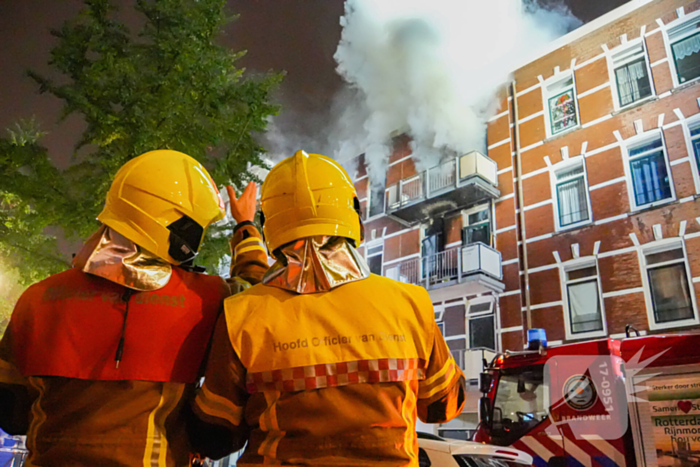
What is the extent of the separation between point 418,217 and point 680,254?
549 cm

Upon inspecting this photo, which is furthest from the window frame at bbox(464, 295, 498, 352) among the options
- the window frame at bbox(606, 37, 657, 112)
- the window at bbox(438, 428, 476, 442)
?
the window frame at bbox(606, 37, 657, 112)

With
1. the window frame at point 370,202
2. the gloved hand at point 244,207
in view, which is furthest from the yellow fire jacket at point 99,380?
the window frame at point 370,202

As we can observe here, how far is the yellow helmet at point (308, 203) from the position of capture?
5.78ft

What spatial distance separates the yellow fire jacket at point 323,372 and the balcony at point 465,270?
800 centimetres

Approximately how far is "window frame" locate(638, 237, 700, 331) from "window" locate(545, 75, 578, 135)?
295 centimetres

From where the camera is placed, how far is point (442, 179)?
10844 mm

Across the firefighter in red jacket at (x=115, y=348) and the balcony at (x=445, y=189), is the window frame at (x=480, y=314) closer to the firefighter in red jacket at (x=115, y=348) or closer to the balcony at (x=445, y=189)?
A: the balcony at (x=445, y=189)

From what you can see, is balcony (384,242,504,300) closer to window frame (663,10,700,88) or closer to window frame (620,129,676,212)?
window frame (620,129,676,212)

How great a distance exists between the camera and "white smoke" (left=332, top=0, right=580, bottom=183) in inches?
395

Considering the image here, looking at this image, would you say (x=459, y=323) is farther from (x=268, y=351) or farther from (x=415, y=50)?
(x=268, y=351)

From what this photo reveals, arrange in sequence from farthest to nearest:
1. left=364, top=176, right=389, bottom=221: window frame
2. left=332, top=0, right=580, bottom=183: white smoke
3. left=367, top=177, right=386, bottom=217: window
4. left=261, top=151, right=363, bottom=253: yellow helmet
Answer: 1. left=367, top=177, right=386, bottom=217: window
2. left=364, top=176, right=389, bottom=221: window frame
3. left=332, top=0, right=580, bottom=183: white smoke
4. left=261, top=151, right=363, bottom=253: yellow helmet

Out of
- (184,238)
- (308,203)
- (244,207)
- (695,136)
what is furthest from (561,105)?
(184,238)

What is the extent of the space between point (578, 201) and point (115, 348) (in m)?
9.08

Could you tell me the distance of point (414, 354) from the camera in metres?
1.55
